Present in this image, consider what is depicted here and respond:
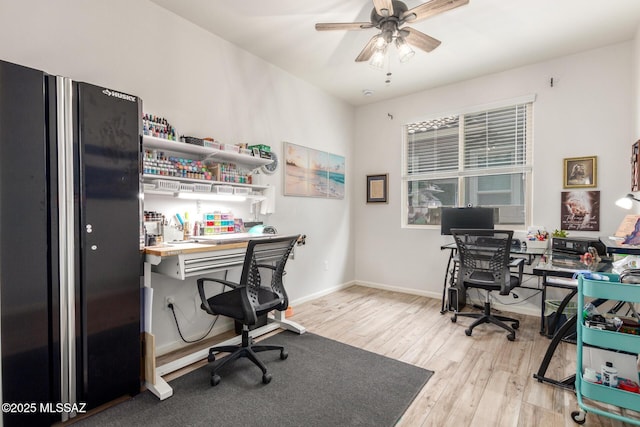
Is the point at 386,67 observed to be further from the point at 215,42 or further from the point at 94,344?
the point at 94,344

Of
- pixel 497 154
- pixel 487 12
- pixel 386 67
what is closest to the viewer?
pixel 487 12

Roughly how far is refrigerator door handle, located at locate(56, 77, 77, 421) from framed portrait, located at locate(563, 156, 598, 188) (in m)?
4.32

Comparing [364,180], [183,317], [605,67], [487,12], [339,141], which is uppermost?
[487,12]

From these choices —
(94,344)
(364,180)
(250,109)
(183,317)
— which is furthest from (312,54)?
(94,344)

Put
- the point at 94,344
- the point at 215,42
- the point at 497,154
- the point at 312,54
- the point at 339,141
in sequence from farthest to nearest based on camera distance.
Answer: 1. the point at 339,141
2. the point at 497,154
3. the point at 312,54
4. the point at 215,42
5. the point at 94,344

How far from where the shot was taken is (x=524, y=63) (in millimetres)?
3404

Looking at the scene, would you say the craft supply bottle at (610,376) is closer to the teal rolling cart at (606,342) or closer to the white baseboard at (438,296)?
the teal rolling cart at (606,342)

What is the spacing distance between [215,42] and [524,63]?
131 inches

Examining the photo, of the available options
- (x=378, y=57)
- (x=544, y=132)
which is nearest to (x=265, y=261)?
(x=378, y=57)

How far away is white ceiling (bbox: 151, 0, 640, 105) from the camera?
2443 millimetres

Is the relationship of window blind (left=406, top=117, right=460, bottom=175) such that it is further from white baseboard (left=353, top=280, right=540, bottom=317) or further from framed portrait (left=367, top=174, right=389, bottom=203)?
white baseboard (left=353, top=280, right=540, bottom=317)

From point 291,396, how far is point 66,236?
163cm

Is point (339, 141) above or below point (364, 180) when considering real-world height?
above

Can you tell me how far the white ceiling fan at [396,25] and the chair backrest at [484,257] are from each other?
5.60 ft
